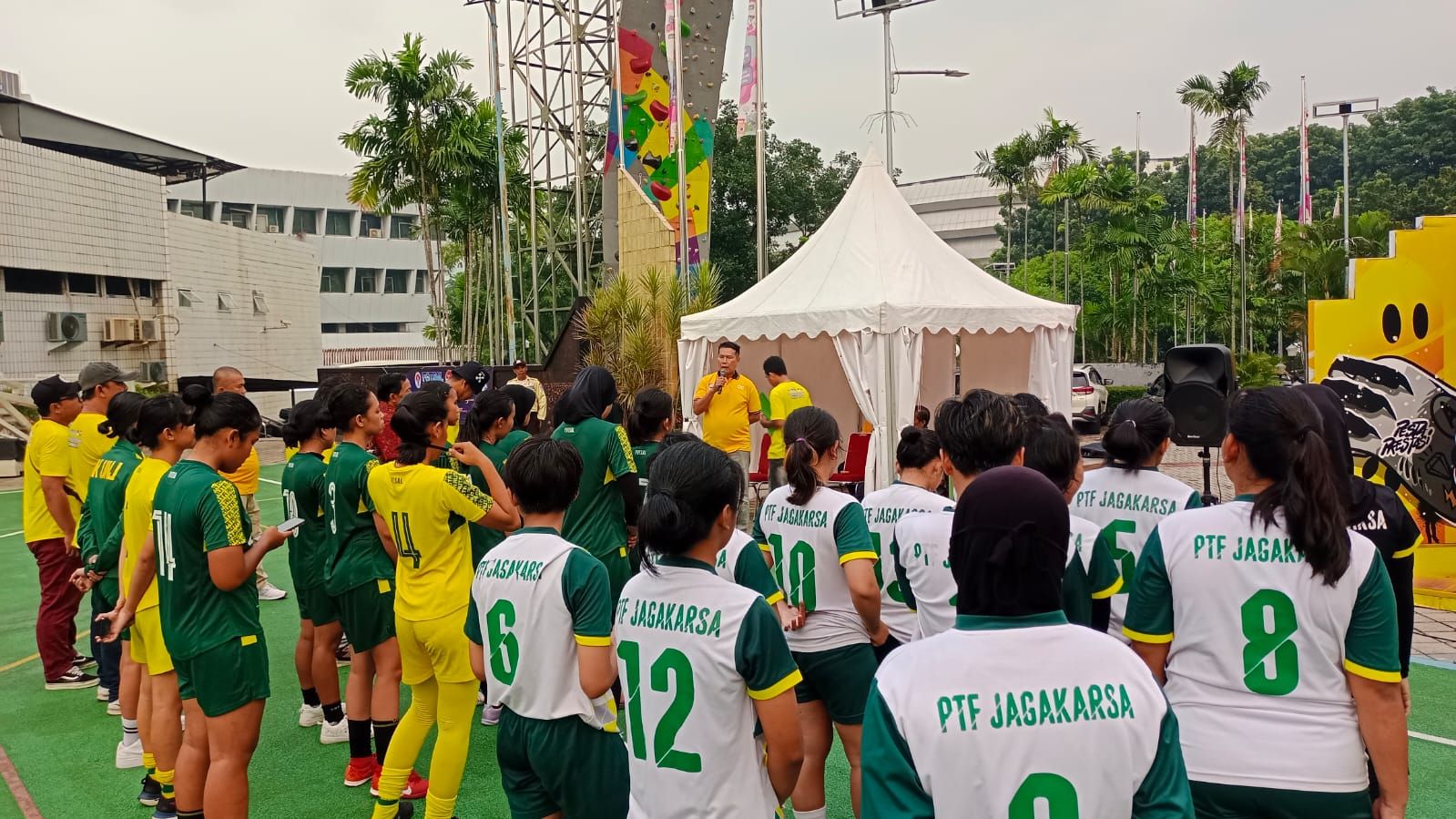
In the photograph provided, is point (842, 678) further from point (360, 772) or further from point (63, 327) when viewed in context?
point (63, 327)

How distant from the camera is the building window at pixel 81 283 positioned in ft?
78.9

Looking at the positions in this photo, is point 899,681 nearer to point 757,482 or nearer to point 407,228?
point 757,482

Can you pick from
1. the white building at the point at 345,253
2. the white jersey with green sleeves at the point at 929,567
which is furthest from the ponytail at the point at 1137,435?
the white building at the point at 345,253

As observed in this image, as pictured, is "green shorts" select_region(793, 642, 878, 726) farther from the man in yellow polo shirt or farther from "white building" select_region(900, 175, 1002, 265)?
"white building" select_region(900, 175, 1002, 265)

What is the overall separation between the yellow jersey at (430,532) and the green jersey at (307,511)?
80 cm

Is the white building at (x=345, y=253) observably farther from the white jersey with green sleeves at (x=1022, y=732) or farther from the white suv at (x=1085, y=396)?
the white jersey with green sleeves at (x=1022, y=732)

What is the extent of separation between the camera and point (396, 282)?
178 ft

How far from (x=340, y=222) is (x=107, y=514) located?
52.7 metres

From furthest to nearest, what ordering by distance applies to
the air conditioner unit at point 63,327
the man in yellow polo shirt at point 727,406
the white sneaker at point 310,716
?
the air conditioner unit at point 63,327 < the man in yellow polo shirt at point 727,406 < the white sneaker at point 310,716

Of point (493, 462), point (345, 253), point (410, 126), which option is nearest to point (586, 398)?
point (493, 462)

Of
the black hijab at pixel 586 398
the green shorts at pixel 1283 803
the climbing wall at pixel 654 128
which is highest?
the climbing wall at pixel 654 128

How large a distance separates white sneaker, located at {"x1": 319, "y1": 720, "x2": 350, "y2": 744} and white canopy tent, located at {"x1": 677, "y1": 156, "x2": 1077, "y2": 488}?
6.15 m

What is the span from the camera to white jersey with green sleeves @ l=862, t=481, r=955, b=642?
11.0 feet

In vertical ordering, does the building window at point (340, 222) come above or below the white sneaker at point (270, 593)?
above
